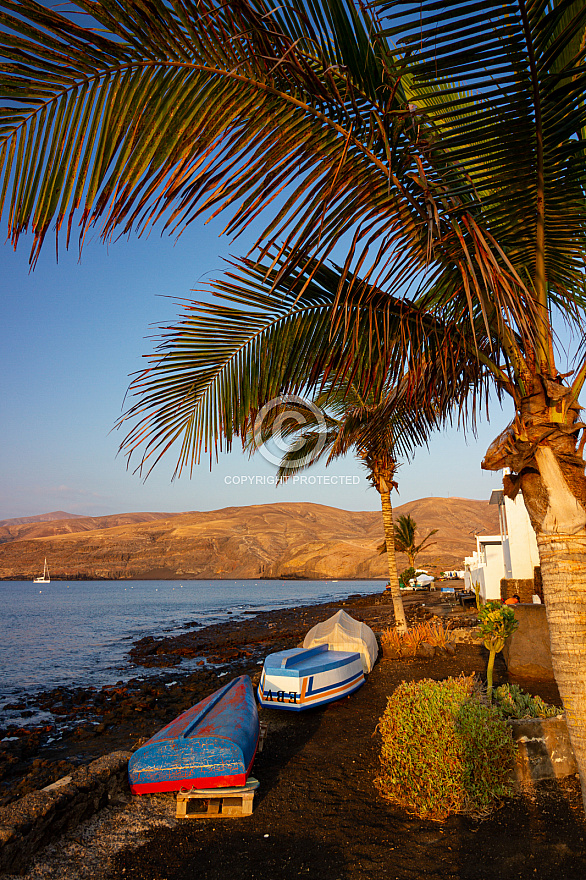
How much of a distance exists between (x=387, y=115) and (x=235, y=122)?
2.48ft

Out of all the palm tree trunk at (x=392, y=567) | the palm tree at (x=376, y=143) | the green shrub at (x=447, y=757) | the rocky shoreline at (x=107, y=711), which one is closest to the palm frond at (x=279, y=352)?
the palm tree at (x=376, y=143)

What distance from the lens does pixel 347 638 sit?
1233 cm

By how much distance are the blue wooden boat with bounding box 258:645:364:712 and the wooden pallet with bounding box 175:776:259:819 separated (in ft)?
13.4

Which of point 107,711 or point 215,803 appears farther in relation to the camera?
point 107,711

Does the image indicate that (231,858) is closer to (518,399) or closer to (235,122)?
(518,399)

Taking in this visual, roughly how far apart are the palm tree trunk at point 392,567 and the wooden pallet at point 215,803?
363 inches

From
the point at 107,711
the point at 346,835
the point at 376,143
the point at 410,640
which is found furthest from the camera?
the point at 107,711

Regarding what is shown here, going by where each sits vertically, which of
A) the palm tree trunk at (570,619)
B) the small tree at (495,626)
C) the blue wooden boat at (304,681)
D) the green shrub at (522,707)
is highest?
the palm tree trunk at (570,619)

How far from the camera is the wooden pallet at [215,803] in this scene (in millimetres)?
5414

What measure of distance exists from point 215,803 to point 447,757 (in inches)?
94.6

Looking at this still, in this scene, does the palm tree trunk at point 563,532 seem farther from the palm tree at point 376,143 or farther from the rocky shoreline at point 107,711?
the rocky shoreline at point 107,711

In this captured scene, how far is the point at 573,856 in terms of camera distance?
13.5 ft

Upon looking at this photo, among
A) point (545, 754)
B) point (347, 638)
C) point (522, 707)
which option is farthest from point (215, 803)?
point (347, 638)

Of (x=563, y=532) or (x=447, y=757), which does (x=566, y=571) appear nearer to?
(x=563, y=532)
